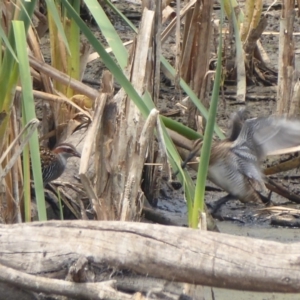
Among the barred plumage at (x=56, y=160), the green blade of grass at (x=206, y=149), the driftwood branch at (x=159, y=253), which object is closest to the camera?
the driftwood branch at (x=159, y=253)

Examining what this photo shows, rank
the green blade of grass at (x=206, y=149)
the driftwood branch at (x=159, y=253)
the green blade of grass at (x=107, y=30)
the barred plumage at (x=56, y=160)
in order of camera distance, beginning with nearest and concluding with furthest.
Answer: the driftwood branch at (x=159, y=253) → the green blade of grass at (x=206, y=149) → the green blade of grass at (x=107, y=30) → the barred plumage at (x=56, y=160)

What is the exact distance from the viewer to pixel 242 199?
5.15 metres

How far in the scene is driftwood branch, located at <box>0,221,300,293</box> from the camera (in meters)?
2.56

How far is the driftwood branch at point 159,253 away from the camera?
256 cm

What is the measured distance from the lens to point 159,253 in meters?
2.66

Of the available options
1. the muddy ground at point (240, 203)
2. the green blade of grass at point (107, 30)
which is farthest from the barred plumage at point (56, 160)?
the green blade of grass at point (107, 30)

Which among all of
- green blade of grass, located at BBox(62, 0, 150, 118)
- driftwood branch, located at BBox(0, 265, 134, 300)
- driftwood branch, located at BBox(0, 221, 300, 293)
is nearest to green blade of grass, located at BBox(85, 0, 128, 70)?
green blade of grass, located at BBox(62, 0, 150, 118)

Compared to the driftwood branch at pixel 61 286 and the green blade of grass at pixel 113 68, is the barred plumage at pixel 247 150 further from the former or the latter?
the driftwood branch at pixel 61 286

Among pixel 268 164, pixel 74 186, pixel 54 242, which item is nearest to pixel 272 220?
pixel 268 164

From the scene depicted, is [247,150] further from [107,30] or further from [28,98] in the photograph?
[28,98]

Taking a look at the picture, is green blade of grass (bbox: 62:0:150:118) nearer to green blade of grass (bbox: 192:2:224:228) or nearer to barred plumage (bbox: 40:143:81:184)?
green blade of grass (bbox: 192:2:224:228)

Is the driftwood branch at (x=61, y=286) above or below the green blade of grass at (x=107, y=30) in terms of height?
below

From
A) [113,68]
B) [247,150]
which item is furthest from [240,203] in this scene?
[113,68]

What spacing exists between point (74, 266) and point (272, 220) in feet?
7.81
